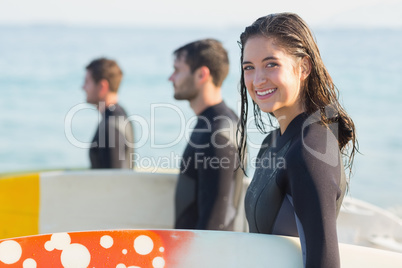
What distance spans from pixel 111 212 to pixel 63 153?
1029cm

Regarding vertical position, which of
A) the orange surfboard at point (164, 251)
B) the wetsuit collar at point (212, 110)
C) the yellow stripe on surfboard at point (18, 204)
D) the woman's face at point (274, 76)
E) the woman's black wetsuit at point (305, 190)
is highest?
the woman's face at point (274, 76)

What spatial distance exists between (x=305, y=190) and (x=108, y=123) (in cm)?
312

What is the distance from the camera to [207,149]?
9.92 feet

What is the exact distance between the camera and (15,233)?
3.98 m

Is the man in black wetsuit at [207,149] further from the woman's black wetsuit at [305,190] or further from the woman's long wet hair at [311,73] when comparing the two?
the woman's long wet hair at [311,73]

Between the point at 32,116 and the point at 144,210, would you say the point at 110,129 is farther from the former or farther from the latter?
the point at 32,116

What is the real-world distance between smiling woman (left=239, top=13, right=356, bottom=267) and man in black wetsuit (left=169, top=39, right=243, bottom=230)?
947 mm

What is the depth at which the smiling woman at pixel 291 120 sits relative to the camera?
167cm

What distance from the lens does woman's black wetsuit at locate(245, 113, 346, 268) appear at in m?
1.59

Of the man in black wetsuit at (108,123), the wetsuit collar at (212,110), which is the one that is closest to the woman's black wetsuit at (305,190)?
the wetsuit collar at (212,110)

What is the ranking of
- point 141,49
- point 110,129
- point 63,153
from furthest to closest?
1. point 141,49
2. point 63,153
3. point 110,129

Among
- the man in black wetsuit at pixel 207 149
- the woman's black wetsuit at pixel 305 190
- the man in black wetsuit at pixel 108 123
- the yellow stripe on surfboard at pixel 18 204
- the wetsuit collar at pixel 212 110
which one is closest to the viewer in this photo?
the woman's black wetsuit at pixel 305 190

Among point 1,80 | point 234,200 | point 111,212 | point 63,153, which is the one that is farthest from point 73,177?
point 1,80

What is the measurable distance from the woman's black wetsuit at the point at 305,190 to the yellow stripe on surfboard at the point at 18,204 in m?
2.41
